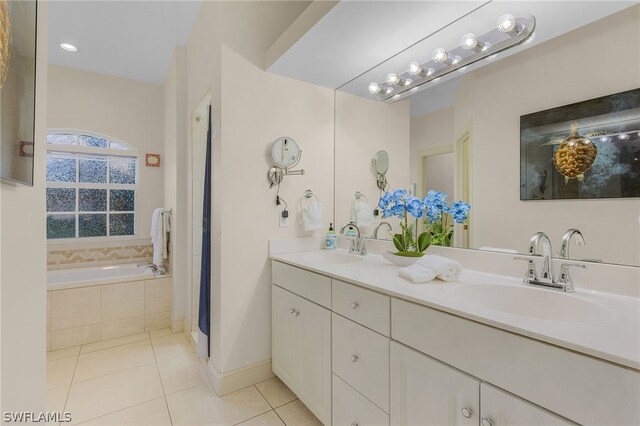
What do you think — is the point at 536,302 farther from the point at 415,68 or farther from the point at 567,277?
the point at 415,68

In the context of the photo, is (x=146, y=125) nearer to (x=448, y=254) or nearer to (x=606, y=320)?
(x=448, y=254)

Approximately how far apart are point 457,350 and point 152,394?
77.7 inches

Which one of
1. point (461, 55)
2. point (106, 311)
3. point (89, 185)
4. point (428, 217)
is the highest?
point (461, 55)

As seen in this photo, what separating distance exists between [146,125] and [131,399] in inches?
127

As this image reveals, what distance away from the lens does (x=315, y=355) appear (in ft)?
5.11

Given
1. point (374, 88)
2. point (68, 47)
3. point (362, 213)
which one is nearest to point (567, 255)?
point (362, 213)

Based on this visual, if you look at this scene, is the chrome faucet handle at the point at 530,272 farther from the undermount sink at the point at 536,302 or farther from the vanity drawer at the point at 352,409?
the vanity drawer at the point at 352,409

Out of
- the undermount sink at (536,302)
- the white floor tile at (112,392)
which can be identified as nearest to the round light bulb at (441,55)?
the undermount sink at (536,302)

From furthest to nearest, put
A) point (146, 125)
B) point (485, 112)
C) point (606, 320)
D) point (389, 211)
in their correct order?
point (146, 125) → point (389, 211) → point (485, 112) → point (606, 320)

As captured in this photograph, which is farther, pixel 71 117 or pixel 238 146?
pixel 71 117

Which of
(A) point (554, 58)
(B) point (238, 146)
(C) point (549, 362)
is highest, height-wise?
(A) point (554, 58)

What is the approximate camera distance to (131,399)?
6.03 feet

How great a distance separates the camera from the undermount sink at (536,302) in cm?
98

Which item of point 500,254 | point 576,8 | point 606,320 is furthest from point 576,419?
point 576,8
